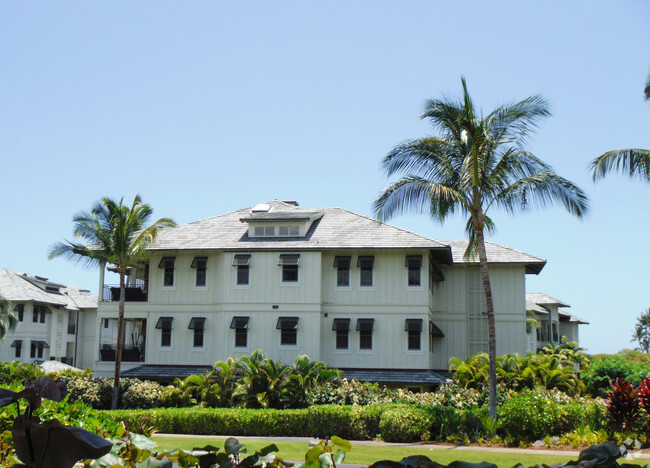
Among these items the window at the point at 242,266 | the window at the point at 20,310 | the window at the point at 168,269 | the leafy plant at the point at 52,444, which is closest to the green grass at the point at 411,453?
the window at the point at 242,266

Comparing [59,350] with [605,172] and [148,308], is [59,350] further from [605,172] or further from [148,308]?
[605,172]

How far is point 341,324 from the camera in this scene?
34.1 m

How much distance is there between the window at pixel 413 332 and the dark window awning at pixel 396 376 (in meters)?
1.12

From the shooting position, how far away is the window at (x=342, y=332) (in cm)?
3403

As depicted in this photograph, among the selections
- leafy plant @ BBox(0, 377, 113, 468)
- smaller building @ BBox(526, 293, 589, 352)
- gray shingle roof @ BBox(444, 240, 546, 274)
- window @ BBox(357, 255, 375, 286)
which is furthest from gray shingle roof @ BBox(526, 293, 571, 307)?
leafy plant @ BBox(0, 377, 113, 468)

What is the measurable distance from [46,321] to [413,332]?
109 ft

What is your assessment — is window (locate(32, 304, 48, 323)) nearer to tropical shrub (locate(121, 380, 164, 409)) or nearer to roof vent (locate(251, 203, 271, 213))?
roof vent (locate(251, 203, 271, 213))

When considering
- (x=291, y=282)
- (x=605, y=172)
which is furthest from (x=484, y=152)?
(x=291, y=282)

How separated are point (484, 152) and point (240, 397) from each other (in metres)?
13.9

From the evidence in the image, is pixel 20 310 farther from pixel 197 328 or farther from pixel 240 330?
pixel 240 330

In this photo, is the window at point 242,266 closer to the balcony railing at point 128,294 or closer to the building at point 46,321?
the balcony railing at point 128,294

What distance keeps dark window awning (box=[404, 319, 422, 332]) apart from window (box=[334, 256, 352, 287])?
3.54 meters

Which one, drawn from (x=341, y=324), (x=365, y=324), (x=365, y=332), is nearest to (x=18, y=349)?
(x=341, y=324)

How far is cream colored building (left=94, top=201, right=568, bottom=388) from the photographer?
33750 millimetres
